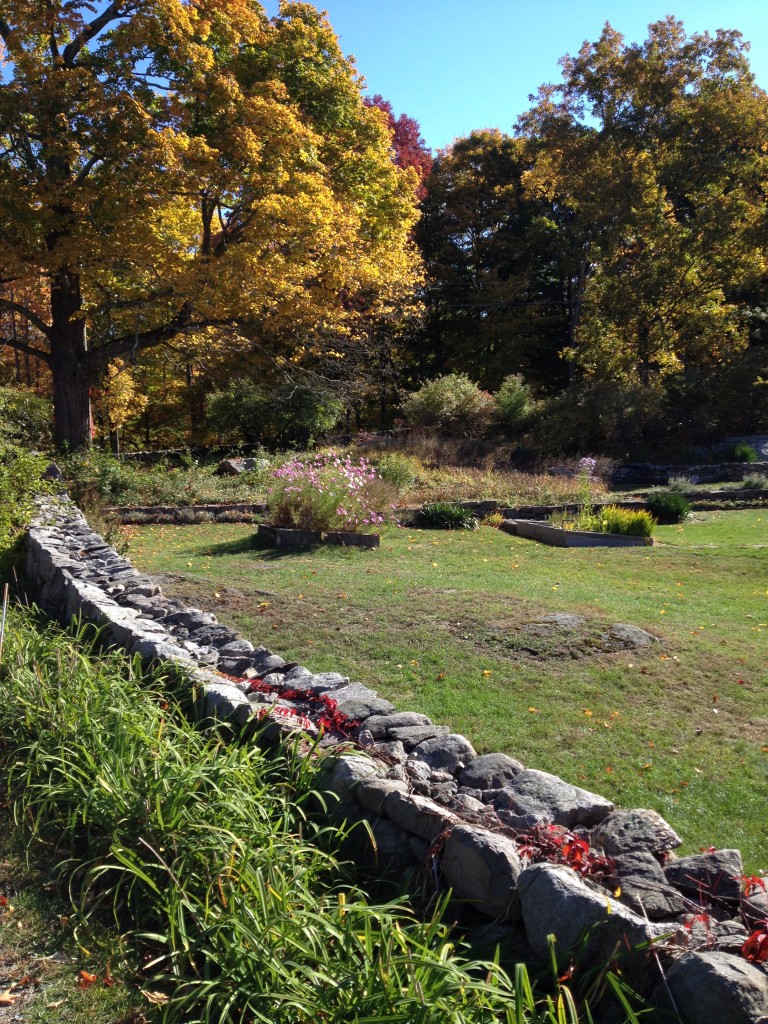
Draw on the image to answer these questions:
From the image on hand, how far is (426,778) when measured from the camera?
3750 mm

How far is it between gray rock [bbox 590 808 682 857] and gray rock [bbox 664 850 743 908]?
0.40ft

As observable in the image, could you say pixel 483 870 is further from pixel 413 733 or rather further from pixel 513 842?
pixel 413 733

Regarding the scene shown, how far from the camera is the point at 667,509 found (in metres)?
14.5

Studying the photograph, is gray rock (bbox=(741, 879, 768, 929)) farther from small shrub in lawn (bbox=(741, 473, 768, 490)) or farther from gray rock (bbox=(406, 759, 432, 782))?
small shrub in lawn (bbox=(741, 473, 768, 490))

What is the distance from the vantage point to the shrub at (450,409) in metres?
22.1

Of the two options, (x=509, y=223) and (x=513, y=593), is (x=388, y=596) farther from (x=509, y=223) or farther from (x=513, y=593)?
(x=509, y=223)

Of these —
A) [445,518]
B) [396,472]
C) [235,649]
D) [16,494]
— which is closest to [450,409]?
[396,472]

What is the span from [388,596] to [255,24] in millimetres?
13412

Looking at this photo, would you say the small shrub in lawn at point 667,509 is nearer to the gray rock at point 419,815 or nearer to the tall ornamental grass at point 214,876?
the tall ornamental grass at point 214,876

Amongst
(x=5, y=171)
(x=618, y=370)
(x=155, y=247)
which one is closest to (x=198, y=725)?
(x=155, y=247)

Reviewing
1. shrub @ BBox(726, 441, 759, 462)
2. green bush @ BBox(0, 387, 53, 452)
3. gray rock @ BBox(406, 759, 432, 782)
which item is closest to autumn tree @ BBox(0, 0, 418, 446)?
green bush @ BBox(0, 387, 53, 452)

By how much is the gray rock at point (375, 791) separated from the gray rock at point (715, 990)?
1.34m

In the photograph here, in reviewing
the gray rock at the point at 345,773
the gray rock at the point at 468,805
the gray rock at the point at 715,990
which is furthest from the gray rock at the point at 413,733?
the gray rock at the point at 715,990

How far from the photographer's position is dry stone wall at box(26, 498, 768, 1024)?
7.97ft
